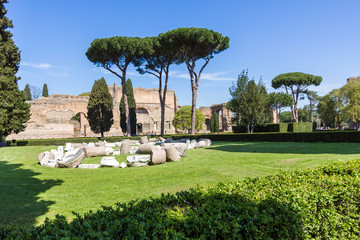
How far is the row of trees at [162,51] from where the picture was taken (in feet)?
72.5

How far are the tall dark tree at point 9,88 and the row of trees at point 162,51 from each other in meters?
7.97

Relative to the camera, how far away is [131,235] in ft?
5.26

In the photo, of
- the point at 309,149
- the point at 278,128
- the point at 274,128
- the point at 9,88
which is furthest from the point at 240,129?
the point at 9,88

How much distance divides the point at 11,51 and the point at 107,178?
1781cm

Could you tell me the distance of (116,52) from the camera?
80.3 ft

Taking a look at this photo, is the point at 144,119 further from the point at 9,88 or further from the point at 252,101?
the point at 9,88

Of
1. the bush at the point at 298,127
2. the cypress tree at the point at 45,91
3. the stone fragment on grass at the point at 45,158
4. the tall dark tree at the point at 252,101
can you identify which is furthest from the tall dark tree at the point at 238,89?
the cypress tree at the point at 45,91

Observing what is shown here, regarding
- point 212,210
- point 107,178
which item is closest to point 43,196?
point 107,178

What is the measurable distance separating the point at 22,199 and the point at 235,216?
4.21m

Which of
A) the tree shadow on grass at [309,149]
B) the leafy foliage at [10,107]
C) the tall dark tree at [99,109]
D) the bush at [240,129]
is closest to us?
the tree shadow on grass at [309,149]

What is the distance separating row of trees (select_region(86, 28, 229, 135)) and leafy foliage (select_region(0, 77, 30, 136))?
9.35 meters

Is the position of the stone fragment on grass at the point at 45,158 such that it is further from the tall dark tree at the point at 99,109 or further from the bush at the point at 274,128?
the bush at the point at 274,128

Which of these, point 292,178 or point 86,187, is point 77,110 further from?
point 292,178

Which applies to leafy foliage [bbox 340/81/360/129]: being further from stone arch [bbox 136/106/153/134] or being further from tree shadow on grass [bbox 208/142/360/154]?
stone arch [bbox 136/106/153/134]
